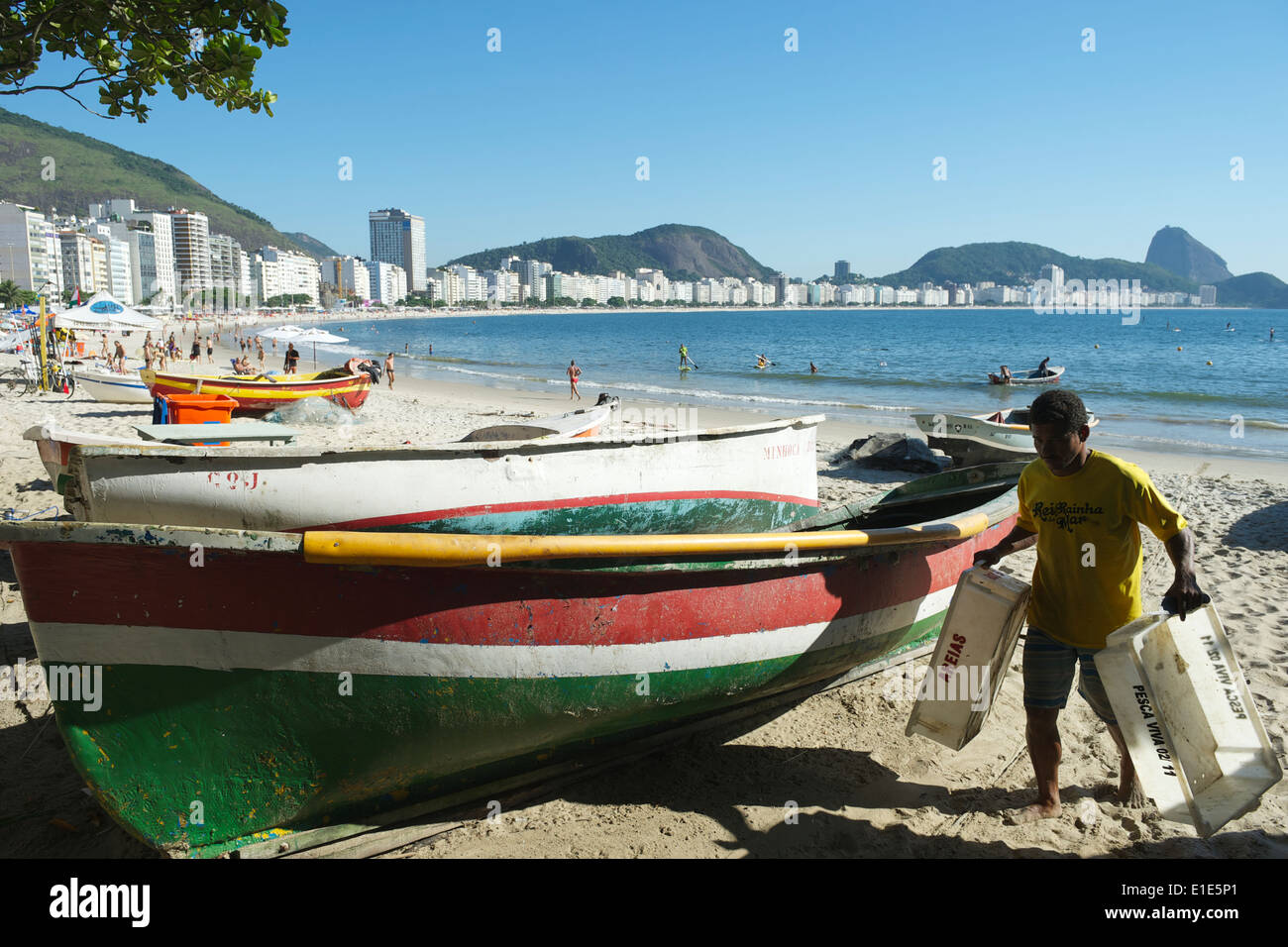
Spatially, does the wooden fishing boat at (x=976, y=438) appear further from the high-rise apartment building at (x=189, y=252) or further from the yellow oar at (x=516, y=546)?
the high-rise apartment building at (x=189, y=252)

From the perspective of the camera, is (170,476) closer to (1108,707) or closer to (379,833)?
(379,833)

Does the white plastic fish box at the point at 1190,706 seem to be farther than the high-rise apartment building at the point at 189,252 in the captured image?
No

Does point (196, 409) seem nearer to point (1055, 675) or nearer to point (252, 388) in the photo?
point (252, 388)

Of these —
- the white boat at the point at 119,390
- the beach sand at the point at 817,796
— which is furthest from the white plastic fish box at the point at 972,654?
the white boat at the point at 119,390

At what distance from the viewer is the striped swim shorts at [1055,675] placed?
3404 mm

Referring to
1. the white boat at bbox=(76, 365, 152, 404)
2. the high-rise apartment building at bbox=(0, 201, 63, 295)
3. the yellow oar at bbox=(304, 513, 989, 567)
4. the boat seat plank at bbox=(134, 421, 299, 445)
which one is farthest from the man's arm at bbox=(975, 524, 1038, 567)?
the high-rise apartment building at bbox=(0, 201, 63, 295)

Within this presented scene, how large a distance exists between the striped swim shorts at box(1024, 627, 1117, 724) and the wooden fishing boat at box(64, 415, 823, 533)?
3012 millimetres

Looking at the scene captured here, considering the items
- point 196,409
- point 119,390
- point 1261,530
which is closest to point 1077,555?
point 1261,530

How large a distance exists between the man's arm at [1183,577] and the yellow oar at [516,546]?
4.32 feet

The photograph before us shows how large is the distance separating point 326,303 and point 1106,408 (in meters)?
185

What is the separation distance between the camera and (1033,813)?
362 cm

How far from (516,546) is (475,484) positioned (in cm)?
198
